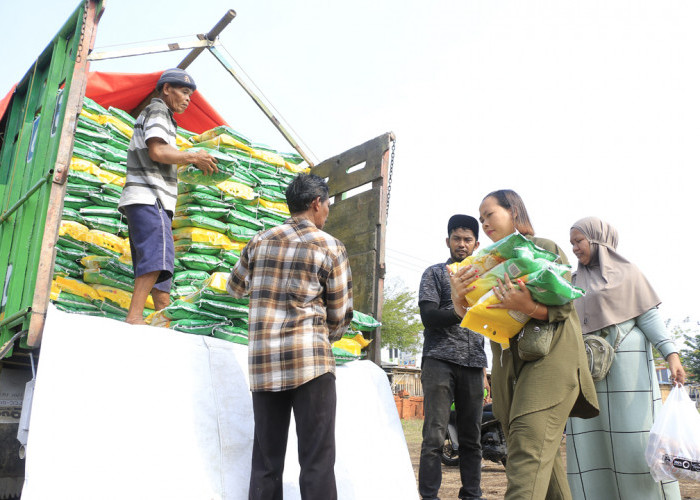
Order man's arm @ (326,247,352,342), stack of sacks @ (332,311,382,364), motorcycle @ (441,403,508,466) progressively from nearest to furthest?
1. man's arm @ (326,247,352,342)
2. stack of sacks @ (332,311,382,364)
3. motorcycle @ (441,403,508,466)

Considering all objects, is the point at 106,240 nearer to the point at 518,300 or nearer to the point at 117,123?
the point at 117,123

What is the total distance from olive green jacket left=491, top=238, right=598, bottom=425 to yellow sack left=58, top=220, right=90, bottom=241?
8.36ft

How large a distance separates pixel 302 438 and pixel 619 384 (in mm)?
1934

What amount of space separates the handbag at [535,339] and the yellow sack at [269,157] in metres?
2.61

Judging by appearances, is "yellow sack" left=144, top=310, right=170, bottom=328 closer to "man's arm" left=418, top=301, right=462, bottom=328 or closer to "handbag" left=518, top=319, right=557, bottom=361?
"man's arm" left=418, top=301, right=462, bottom=328

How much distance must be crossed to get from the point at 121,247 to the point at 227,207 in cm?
74

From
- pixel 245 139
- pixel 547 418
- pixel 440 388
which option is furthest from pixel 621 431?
pixel 245 139

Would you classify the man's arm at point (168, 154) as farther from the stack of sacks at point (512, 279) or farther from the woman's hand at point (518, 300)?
the woman's hand at point (518, 300)

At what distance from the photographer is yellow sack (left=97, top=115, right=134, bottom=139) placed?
409 centimetres

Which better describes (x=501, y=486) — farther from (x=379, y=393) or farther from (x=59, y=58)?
(x=59, y=58)

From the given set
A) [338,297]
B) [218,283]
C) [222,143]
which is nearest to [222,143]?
[222,143]

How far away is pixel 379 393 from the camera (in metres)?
3.28

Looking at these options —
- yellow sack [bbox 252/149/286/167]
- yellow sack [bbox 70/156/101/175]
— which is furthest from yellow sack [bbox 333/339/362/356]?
yellow sack [bbox 70/156/101/175]

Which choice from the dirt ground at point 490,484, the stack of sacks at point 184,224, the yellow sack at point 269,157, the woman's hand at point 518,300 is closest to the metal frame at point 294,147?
the yellow sack at point 269,157
